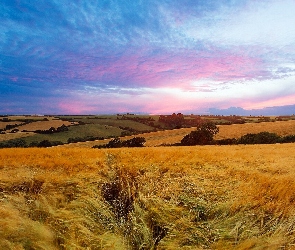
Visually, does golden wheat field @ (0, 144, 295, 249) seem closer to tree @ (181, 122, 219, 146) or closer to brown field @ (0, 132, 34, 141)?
tree @ (181, 122, 219, 146)

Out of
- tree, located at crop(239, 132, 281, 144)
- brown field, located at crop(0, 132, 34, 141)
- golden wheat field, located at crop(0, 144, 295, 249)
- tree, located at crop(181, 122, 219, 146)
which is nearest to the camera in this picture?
golden wheat field, located at crop(0, 144, 295, 249)

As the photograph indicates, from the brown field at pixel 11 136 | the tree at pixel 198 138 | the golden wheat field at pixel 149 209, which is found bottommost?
the brown field at pixel 11 136

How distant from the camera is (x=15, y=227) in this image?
13.1ft

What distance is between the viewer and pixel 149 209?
4629 millimetres

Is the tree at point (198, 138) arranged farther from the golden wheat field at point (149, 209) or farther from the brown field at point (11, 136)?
the brown field at point (11, 136)

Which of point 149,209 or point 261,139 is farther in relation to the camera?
point 261,139

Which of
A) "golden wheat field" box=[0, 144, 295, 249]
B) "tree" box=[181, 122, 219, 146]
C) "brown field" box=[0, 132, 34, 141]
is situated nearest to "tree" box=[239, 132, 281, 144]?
"tree" box=[181, 122, 219, 146]

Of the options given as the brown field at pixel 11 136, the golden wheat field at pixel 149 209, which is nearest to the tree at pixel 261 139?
the golden wheat field at pixel 149 209

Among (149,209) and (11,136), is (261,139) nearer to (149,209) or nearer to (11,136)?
(149,209)

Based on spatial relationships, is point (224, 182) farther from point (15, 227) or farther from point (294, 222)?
point (15, 227)

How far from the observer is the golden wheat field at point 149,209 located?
3.80 metres

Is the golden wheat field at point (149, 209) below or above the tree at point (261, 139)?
above

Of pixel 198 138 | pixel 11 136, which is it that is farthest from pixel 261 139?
pixel 11 136

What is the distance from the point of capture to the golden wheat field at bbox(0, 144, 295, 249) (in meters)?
3.80
